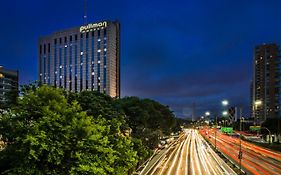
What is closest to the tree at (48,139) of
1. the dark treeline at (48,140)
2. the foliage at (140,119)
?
the dark treeline at (48,140)

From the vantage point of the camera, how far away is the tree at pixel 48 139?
72.9 ft

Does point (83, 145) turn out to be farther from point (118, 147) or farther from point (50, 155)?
point (118, 147)

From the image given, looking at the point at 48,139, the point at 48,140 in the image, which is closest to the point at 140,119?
the point at 48,140

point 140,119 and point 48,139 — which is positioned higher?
point 140,119

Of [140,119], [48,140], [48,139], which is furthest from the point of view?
[140,119]

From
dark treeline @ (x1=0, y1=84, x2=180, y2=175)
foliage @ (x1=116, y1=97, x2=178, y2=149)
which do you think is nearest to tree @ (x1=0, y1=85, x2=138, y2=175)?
dark treeline @ (x1=0, y1=84, x2=180, y2=175)

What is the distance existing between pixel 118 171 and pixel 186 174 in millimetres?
24428

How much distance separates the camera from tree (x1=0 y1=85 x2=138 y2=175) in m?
22.2

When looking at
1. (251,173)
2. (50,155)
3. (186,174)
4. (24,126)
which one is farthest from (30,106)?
(251,173)

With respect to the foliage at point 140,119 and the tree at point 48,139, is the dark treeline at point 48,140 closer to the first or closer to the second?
the tree at point 48,139

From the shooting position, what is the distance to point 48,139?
2236 centimetres

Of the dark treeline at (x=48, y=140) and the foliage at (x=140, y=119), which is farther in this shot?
the foliage at (x=140, y=119)

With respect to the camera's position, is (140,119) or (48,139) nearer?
(48,139)

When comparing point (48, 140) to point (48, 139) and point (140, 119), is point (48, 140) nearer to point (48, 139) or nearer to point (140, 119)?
point (48, 139)
